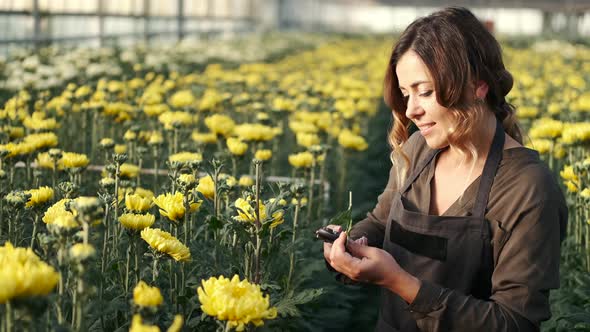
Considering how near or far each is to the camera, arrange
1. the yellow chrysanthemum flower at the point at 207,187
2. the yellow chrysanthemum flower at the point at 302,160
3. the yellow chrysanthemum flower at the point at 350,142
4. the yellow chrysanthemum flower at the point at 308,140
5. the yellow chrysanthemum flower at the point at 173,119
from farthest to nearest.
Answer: the yellow chrysanthemum flower at the point at 350,142
the yellow chrysanthemum flower at the point at 308,140
the yellow chrysanthemum flower at the point at 173,119
the yellow chrysanthemum flower at the point at 302,160
the yellow chrysanthemum flower at the point at 207,187

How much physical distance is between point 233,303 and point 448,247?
27.2 inches

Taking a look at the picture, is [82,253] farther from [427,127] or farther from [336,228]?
[427,127]

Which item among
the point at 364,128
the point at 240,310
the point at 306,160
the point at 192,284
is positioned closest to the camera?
the point at 240,310

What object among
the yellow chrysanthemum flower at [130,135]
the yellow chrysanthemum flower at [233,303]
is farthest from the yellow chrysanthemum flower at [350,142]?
the yellow chrysanthemum flower at [233,303]

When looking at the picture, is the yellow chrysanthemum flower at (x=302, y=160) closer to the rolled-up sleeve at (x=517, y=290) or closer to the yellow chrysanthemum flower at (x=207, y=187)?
the yellow chrysanthemum flower at (x=207, y=187)

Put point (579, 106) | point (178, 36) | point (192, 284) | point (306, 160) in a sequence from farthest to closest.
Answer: point (178, 36) < point (579, 106) < point (306, 160) < point (192, 284)

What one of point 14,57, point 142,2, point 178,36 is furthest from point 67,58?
point 178,36

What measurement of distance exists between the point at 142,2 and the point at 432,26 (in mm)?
17528

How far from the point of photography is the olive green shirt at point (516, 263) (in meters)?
1.83

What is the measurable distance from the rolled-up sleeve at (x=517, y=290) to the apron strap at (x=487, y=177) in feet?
0.32

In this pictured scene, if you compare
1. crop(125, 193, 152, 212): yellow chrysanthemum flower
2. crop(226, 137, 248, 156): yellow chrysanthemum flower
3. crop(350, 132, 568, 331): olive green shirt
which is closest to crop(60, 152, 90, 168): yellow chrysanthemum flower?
crop(226, 137, 248, 156): yellow chrysanthemum flower

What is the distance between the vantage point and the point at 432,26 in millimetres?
1965

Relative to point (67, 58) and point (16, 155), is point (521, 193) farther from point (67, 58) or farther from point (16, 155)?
point (67, 58)

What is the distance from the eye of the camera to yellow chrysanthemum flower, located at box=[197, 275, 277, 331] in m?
1.46
